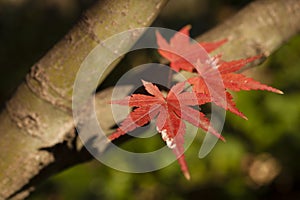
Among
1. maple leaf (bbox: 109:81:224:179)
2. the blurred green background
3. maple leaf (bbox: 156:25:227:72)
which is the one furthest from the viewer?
the blurred green background

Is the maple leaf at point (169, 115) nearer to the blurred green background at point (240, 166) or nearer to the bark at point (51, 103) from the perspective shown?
the bark at point (51, 103)

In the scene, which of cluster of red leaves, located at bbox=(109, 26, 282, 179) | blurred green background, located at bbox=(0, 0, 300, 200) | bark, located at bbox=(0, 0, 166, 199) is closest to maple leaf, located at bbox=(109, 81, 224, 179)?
cluster of red leaves, located at bbox=(109, 26, 282, 179)

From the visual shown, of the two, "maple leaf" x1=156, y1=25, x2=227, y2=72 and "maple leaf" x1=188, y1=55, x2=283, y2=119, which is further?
"maple leaf" x1=156, y1=25, x2=227, y2=72

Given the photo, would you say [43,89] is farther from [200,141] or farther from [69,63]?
[200,141]

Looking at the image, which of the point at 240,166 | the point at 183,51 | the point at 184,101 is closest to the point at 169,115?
the point at 184,101

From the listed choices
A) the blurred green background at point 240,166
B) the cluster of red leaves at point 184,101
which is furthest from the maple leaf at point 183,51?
the blurred green background at point 240,166

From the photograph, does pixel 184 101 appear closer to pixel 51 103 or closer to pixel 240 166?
pixel 51 103

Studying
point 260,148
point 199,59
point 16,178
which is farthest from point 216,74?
point 260,148

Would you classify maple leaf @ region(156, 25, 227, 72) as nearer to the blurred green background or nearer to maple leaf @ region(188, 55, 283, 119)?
maple leaf @ region(188, 55, 283, 119)
